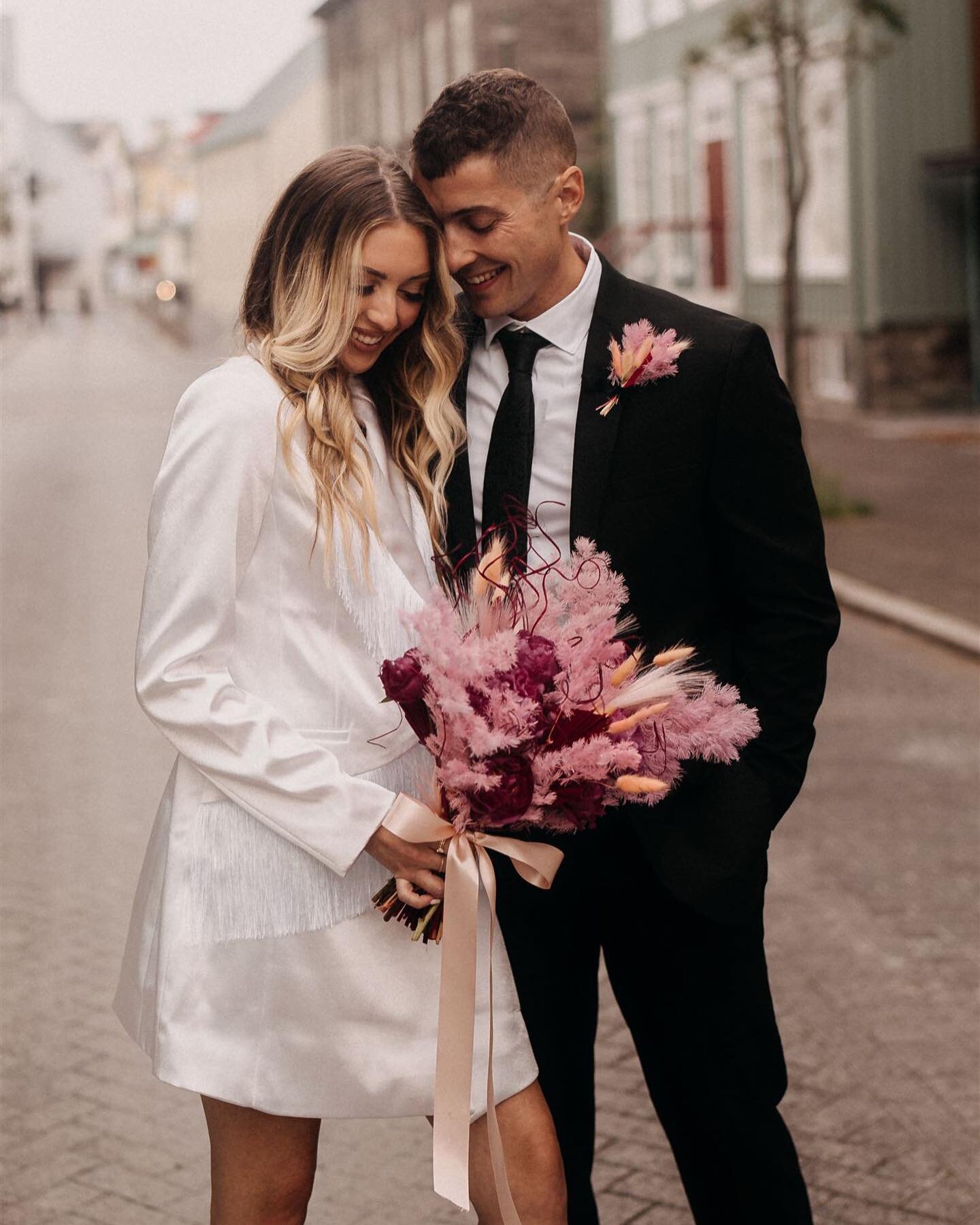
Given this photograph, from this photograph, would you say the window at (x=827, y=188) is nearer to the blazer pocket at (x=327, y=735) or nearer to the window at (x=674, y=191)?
the window at (x=674, y=191)

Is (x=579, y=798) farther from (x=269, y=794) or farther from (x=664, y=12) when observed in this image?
(x=664, y=12)

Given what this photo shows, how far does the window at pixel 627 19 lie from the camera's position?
103 ft

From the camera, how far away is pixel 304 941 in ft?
8.53

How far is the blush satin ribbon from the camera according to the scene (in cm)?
252

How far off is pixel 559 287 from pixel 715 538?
0.49m

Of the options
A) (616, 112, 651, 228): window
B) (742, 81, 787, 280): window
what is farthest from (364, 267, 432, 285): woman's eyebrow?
(616, 112, 651, 228): window

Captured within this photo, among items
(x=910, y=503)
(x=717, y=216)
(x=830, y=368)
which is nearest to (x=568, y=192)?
(x=910, y=503)

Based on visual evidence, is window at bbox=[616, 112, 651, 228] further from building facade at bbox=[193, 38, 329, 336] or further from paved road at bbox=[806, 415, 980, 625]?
building facade at bbox=[193, 38, 329, 336]

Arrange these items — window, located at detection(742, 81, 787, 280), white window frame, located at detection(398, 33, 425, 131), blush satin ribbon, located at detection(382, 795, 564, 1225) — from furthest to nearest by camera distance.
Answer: white window frame, located at detection(398, 33, 425, 131), window, located at detection(742, 81, 787, 280), blush satin ribbon, located at detection(382, 795, 564, 1225)

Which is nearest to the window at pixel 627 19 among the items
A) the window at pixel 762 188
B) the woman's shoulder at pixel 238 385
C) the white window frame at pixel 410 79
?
the window at pixel 762 188

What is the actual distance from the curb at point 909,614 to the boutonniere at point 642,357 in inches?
276

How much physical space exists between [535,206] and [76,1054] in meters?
2.95

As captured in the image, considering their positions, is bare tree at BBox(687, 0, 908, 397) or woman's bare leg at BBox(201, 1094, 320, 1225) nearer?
woman's bare leg at BBox(201, 1094, 320, 1225)

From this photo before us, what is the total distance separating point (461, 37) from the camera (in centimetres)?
4350
